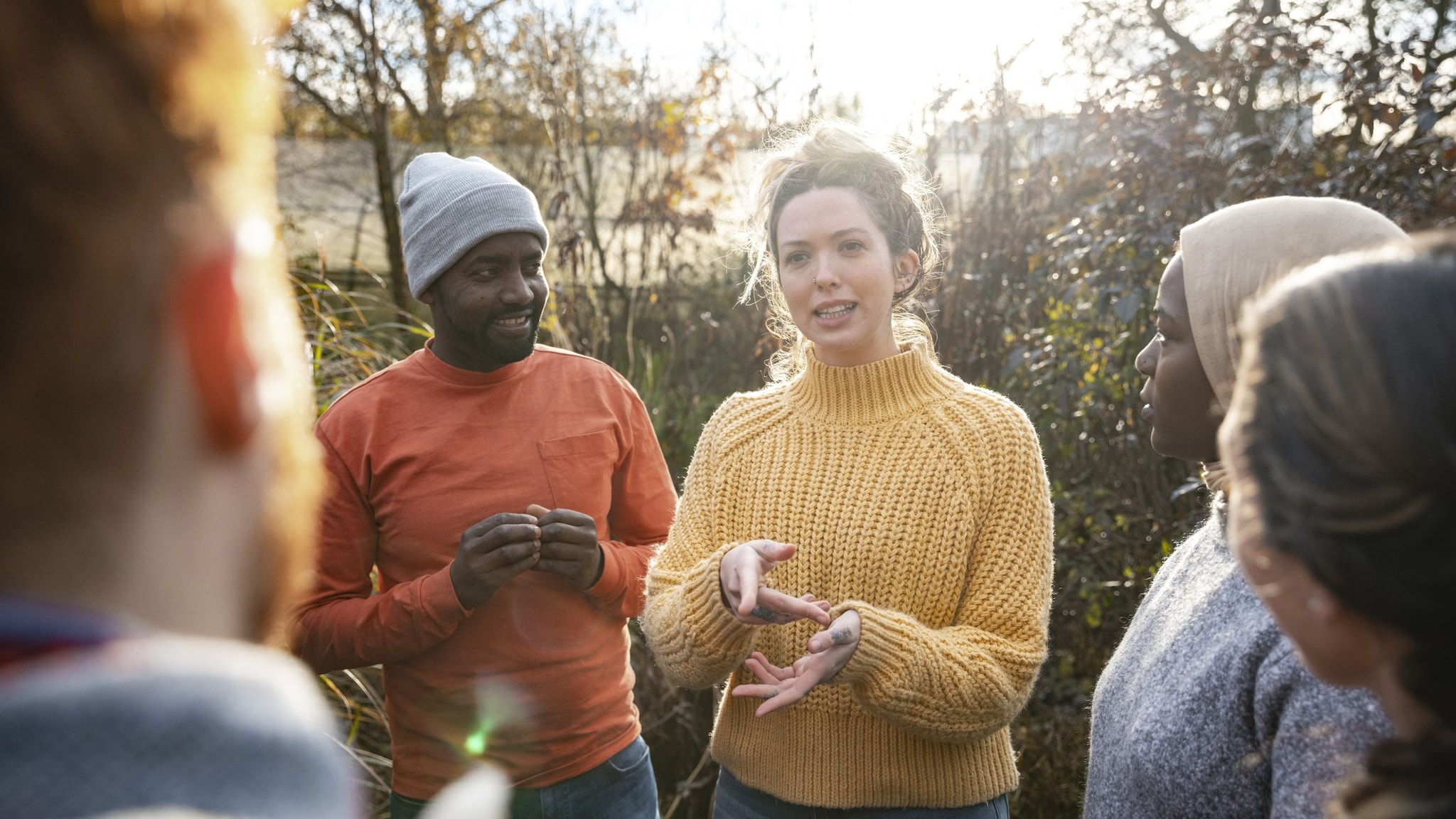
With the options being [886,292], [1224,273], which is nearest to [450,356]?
[886,292]

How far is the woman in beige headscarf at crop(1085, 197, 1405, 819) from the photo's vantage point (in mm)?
1258

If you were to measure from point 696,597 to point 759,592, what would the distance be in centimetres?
21

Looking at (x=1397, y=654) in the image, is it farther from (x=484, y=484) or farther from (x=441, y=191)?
(x=441, y=191)

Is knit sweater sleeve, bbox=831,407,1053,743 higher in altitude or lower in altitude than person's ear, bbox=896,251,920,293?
lower

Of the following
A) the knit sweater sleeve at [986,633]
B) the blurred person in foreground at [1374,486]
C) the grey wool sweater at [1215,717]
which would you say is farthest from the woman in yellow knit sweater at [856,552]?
the blurred person in foreground at [1374,486]

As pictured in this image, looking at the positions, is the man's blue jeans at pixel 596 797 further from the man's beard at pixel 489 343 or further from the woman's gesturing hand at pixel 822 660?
the man's beard at pixel 489 343

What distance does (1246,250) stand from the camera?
5.39 ft

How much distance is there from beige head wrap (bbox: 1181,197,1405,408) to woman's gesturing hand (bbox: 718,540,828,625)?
2.61 feet

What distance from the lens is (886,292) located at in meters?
2.28

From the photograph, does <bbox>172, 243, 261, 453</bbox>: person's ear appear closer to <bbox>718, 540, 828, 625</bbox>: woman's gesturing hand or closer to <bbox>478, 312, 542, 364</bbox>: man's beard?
<bbox>718, 540, 828, 625</bbox>: woman's gesturing hand

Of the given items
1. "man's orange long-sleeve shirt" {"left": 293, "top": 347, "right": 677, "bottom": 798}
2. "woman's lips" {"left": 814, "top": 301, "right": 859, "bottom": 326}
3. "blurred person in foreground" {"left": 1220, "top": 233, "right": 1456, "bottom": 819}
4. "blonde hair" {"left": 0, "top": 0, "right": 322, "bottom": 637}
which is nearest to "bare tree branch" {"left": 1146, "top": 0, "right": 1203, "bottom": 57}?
"woman's lips" {"left": 814, "top": 301, "right": 859, "bottom": 326}

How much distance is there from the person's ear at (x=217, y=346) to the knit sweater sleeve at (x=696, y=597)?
1.44 meters

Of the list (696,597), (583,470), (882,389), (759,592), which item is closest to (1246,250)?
(882,389)

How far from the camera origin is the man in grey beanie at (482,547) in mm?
2303
